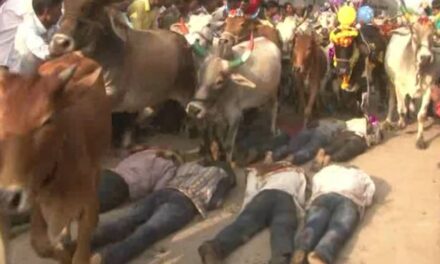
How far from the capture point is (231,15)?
1270 centimetres

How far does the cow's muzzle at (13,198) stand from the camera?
4.32 m

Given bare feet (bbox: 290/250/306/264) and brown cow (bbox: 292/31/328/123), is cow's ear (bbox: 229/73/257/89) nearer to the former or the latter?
brown cow (bbox: 292/31/328/123)

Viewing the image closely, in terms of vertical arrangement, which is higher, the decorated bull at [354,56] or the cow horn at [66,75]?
the cow horn at [66,75]

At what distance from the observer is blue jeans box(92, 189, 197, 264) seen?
20.8 feet

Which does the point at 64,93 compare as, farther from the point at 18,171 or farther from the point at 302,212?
the point at 302,212

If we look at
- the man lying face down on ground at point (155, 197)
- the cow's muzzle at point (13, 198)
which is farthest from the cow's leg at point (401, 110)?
the cow's muzzle at point (13, 198)

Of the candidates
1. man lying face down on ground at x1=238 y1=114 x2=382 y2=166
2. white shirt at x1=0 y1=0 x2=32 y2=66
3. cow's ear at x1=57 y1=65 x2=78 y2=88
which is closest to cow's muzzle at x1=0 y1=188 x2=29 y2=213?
cow's ear at x1=57 y1=65 x2=78 y2=88

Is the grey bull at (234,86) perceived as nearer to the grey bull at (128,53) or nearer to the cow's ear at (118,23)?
the grey bull at (128,53)

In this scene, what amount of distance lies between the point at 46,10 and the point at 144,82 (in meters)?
2.69

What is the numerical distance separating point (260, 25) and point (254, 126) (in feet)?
6.98

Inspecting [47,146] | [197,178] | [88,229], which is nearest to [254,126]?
[197,178]

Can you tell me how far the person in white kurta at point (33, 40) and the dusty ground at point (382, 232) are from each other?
156cm

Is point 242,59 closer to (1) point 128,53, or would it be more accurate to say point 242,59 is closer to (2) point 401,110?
(1) point 128,53

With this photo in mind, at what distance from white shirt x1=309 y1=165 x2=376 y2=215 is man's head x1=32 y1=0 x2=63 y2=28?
2965 millimetres
